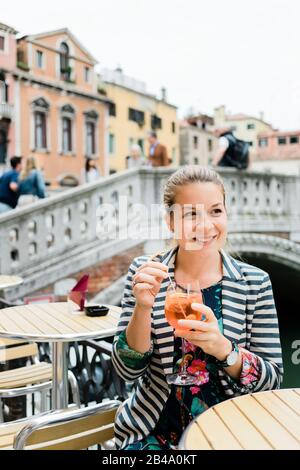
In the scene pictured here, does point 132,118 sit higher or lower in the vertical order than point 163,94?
lower

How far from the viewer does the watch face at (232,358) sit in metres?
0.99

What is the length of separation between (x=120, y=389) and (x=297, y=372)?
472cm

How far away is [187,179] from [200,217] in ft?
0.29

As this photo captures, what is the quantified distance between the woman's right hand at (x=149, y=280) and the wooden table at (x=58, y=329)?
62 centimetres

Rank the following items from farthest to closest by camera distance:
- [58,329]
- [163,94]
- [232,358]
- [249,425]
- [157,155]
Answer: [163,94]
[157,155]
[58,329]
[232,358]
[249,425]

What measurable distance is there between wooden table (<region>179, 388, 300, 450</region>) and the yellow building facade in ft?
25.2

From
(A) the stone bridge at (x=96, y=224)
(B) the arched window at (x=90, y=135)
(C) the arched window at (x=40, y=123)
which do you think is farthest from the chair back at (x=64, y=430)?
(B) the arched window at (x=90, y=135)

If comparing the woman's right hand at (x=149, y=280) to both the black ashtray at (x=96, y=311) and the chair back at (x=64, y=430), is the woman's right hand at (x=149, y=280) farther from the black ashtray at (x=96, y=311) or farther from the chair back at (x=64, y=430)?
the black ashtray at (x=96, y=311)

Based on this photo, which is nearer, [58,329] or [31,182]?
[58,329]

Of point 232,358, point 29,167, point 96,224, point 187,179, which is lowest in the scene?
point 232,358

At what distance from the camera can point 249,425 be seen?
34.4 inches

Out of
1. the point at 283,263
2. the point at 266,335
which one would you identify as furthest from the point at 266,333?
the point at 283,263

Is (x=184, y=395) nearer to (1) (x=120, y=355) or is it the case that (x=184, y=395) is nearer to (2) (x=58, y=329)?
(1) (x=120, y=355)

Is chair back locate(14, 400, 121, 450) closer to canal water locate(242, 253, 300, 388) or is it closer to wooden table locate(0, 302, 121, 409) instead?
wooden table locate(0, 302, 121, 409)
